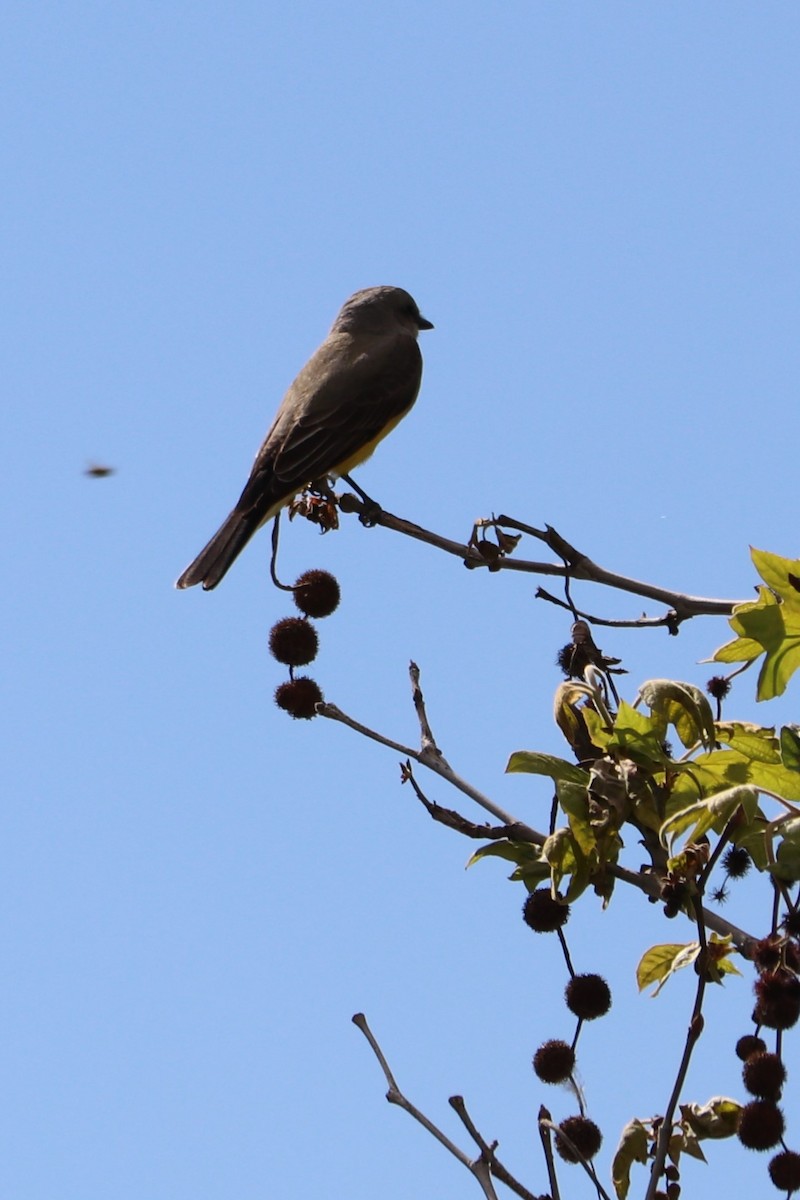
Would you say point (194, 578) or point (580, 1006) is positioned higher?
point (194, 578)

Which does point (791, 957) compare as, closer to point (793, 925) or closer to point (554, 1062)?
point (793, 925)

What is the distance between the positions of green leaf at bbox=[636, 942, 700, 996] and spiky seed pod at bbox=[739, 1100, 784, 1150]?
33cm

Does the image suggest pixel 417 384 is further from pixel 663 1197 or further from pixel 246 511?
pixel 663 1197

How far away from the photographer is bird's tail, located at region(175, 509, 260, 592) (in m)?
7.37

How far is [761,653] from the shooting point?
12.1 feet

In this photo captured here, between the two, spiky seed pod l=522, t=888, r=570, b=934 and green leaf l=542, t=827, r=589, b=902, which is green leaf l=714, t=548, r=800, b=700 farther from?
spiky seed pod l=522, t=888, r=570, b=934

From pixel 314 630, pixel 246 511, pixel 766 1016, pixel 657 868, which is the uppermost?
pixel 246 511

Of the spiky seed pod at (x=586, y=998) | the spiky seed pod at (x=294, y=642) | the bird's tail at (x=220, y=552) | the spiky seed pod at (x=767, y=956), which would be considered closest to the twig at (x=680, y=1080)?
the spiky seed pod at (x=767, y=956)

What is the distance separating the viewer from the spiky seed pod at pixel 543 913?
12.0 feet

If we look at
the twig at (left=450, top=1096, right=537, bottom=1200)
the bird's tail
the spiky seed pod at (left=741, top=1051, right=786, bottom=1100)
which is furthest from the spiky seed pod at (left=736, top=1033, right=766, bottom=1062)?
the bird's tail

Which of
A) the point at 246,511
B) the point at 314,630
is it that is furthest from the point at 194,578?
the point at 314,630

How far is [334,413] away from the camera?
9.02 metres

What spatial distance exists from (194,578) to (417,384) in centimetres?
312

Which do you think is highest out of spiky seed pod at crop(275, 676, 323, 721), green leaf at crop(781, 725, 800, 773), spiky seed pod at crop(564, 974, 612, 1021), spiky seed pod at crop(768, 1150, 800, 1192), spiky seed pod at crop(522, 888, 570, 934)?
spiky seed pod at crop(275, 676, 323, 721)
